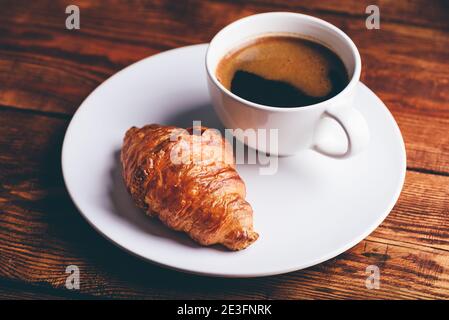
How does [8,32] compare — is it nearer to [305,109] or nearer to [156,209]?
[156,209]

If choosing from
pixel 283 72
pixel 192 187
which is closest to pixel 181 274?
pixel 192 187

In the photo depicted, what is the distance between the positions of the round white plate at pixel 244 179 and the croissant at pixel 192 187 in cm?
4

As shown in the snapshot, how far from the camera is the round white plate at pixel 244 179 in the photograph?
3.87 feet

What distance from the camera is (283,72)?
1.43 metres

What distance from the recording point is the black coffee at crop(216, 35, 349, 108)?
1.36 metres

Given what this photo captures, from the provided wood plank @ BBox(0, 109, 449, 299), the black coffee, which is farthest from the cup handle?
wood plank @ BBox(0, 109, 449, 299)

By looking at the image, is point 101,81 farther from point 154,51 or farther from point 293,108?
point 293,108

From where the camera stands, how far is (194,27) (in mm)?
1881

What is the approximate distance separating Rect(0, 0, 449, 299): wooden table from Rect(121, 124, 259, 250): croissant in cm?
13

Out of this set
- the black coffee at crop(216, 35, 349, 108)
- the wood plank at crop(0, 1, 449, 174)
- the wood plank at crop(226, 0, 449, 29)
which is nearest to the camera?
the black coffee at crop(216, 35, 349, 108)

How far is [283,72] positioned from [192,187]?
0.43 meters

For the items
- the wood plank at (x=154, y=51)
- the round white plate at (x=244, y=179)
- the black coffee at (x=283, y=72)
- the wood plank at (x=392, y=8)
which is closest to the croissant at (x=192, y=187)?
the round white plate at (x=244, y=179)

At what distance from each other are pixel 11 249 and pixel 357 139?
0.84 meters

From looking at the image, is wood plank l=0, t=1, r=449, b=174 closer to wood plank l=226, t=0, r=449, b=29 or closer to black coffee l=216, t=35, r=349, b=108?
wood plank l=226, t=0, r=449, b=29
